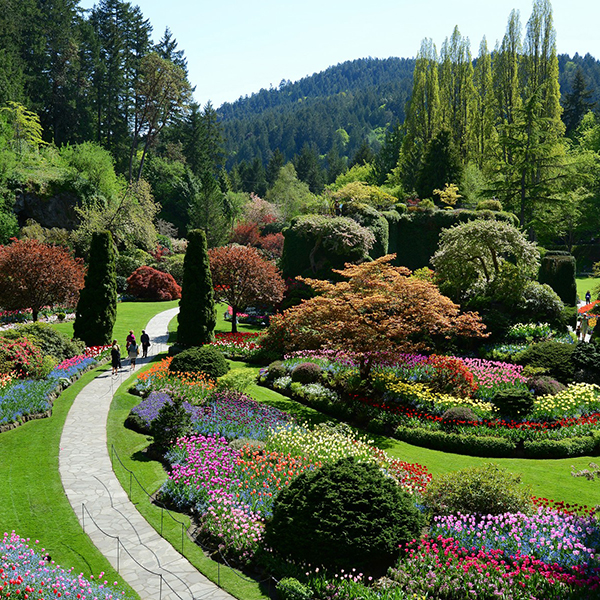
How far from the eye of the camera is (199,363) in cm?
1873

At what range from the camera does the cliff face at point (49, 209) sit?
39.3 m

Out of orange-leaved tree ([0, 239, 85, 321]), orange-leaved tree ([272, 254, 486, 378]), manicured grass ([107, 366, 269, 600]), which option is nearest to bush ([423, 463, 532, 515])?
manicured grass ([107, 366, 269, 600])

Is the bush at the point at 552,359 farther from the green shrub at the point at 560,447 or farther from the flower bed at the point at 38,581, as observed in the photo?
the flower bed at the point at 38,581

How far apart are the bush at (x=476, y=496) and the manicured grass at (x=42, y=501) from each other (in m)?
5.59

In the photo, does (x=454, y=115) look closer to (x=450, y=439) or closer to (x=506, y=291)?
(x=506, y=291)

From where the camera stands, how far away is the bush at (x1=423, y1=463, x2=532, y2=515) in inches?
383

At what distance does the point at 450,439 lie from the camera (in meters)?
14.3

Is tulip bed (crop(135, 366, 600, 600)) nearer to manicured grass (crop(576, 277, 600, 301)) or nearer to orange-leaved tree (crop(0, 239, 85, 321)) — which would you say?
orange-leaved tree (crop(0, 239, 85, 321))

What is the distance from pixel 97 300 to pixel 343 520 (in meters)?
17.8

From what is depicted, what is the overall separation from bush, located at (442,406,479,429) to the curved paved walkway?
8883mm

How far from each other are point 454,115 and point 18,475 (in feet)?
191

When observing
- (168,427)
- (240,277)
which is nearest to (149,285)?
(240,277)

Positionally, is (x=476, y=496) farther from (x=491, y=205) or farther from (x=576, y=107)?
(x=576, y=107)

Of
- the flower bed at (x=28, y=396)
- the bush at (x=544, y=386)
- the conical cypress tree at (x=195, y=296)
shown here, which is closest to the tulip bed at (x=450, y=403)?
the bush at (x=544, y=386)
